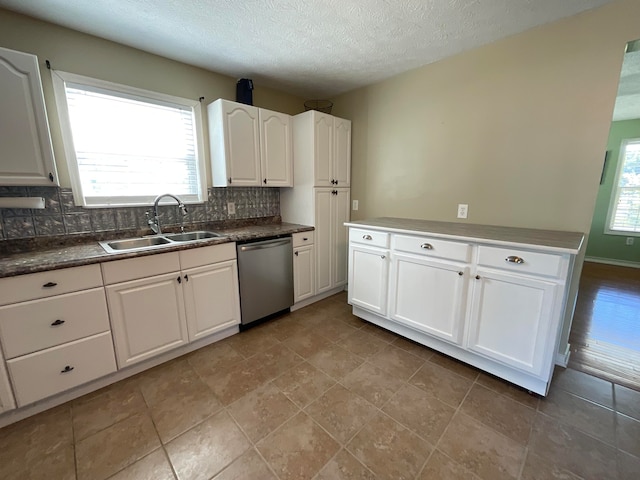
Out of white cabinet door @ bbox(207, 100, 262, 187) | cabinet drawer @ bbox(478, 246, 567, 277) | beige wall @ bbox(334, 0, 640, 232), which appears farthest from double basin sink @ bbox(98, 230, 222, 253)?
cabinet drawer @ bbox(478, 246, 567, 277)

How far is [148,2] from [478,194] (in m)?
2.59

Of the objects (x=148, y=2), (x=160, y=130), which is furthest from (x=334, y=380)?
(x=148, y=2)

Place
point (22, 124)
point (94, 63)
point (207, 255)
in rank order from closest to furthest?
point (22, 124) → point (94, 63) → point (207, 255)

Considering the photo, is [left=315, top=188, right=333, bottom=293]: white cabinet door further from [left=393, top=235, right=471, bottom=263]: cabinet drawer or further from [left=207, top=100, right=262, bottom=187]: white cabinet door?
[left=393, top=235, right=471, bottom=263]: cabinet drawer

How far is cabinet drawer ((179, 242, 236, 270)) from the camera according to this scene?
6.41 feet

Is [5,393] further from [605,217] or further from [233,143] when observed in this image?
[605,217]

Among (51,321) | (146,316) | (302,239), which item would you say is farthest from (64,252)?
(302,239)

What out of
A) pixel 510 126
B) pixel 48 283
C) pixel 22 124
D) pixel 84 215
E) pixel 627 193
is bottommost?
pixel 48 283

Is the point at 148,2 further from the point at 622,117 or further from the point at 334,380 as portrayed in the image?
the point at 622,117

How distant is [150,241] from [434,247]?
2207mm

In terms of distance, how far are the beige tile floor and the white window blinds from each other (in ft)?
13.8

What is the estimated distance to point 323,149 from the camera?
2.76 metres

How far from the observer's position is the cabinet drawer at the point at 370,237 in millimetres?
2213

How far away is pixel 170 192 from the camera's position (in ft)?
7.80
